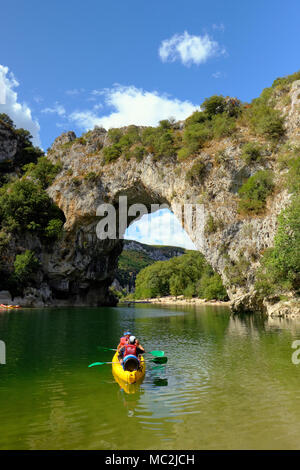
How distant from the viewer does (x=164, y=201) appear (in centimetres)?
4328

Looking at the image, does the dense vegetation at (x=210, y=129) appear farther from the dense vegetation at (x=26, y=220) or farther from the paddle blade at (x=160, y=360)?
the paddle blade at (x=160, y=360)

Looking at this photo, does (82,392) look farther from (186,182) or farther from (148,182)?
(148,182)

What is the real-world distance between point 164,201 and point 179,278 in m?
48.0

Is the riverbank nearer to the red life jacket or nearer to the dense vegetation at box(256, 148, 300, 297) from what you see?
the dense vegetation at box(256, 148, 300, 297)

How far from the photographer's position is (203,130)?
3831 cm

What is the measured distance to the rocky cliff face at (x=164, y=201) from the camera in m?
31.5

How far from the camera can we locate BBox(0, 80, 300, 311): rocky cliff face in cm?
3148

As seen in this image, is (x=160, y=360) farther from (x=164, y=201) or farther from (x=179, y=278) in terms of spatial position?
(x=179, y=278)

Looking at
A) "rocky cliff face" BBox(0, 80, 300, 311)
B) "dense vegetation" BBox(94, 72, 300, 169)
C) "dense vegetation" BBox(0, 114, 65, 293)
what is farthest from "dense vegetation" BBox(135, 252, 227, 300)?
"dense vegetation" BBox(0, 114, 65, 293)

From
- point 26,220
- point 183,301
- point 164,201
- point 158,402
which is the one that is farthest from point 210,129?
point 183,301

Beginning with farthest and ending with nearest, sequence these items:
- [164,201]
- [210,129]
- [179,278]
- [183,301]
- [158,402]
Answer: [179,278] → [183,301] → [164,201] → [210,129] → [158,402]
